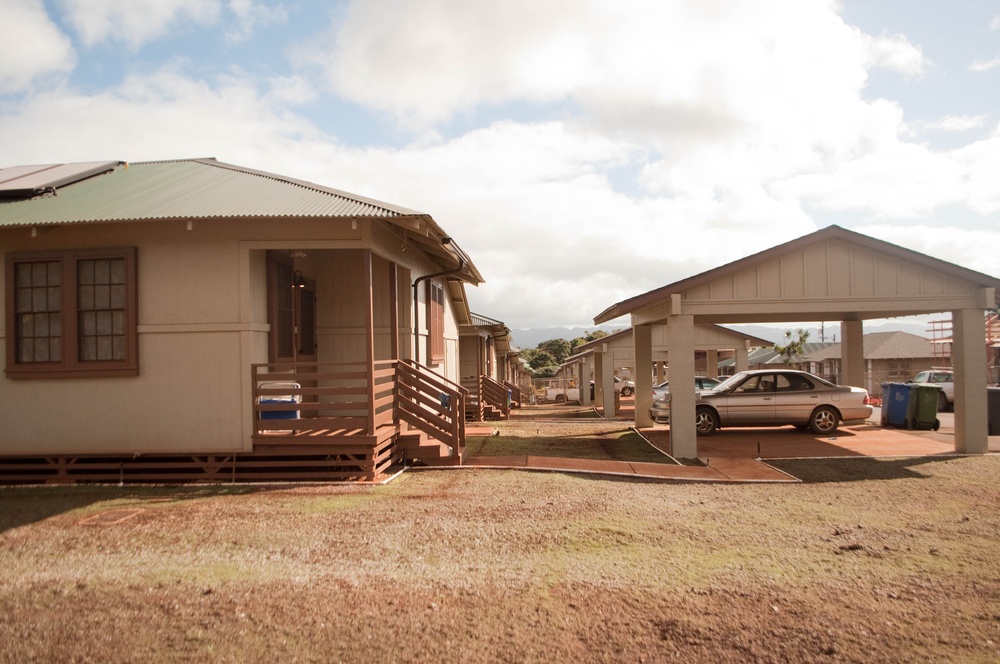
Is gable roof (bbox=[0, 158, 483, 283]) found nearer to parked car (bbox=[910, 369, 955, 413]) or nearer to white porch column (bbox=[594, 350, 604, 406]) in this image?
white porch column (bbox=[594, 350, 604, 406])

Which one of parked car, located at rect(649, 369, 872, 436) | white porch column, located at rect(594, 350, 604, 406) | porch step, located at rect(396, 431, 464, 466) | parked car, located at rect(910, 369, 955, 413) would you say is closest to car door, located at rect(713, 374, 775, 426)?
parked car, located at rect(649, 369, 872, 436)

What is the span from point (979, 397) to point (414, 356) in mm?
9908

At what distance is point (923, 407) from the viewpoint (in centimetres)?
Answer: 1609

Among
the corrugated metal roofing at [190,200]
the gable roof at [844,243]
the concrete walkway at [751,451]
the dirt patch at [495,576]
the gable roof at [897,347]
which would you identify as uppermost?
the corrugated metal roofing at [190,200]

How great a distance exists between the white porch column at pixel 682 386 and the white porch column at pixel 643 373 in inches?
194

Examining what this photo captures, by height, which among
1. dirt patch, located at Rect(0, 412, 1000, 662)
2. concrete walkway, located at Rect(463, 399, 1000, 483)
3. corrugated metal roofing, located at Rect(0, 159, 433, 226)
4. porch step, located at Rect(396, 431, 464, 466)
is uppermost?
corrugated metal roofing, located at Rect(0, 159, 433, 226)

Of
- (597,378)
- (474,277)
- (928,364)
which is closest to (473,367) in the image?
(597,378)

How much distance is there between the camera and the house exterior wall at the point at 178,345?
9070 millimetres

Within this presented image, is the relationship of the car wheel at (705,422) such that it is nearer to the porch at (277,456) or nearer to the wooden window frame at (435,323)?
the wooden window frame at (435,323)

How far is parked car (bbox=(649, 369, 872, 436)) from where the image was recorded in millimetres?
15688

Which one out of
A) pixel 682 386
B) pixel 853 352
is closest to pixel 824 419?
pixel 853 352

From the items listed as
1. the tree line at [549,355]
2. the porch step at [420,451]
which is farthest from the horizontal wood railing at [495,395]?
the tree line at [549,355]

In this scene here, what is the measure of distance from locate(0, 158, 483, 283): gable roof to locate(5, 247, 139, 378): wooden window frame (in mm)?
563

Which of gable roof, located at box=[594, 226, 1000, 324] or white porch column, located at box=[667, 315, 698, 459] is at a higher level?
gable roof, located at box=[594, 226, 1000, 324]
